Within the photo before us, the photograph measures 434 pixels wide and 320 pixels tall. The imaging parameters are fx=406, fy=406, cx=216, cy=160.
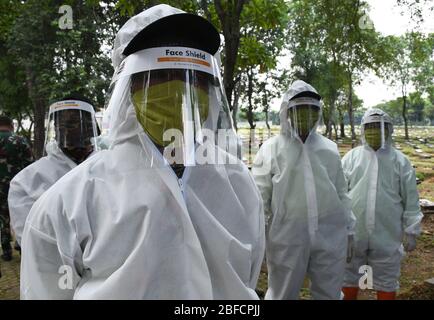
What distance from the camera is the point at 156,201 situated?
1353 mm

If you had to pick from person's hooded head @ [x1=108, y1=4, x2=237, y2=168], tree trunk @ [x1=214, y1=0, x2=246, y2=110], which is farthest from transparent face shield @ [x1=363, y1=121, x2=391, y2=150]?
person's hooded head @ [x1=108, y1=4, x2=237, y2=168]

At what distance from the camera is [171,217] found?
136 centimetres

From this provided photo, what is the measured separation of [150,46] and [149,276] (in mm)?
809

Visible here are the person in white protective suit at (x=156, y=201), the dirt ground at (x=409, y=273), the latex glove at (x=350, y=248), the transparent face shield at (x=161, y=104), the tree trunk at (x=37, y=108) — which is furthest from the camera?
the tree trunk at (x=37, y=108)

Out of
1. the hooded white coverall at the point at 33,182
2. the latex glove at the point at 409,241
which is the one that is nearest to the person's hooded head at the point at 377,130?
the latex glove at the point at 409,241

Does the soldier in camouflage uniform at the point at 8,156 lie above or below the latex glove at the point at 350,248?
above

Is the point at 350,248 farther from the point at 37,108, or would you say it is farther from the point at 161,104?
the point at 37,108

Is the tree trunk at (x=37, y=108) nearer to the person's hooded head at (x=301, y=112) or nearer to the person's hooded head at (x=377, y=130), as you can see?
the person's hooded head at (x=301, y=112)

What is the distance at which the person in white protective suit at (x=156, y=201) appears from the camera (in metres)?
1.30

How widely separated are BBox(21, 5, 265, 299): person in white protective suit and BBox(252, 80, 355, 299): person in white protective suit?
1937 mm

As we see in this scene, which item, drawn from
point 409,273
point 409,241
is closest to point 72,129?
point 409,241

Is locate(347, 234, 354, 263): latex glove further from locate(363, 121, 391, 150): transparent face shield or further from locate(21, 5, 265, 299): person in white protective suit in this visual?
locate(21, 5, 265, 299): person in white protective suit

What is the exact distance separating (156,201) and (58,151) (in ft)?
8.39

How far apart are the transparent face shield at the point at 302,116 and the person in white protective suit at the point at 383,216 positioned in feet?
2.69
